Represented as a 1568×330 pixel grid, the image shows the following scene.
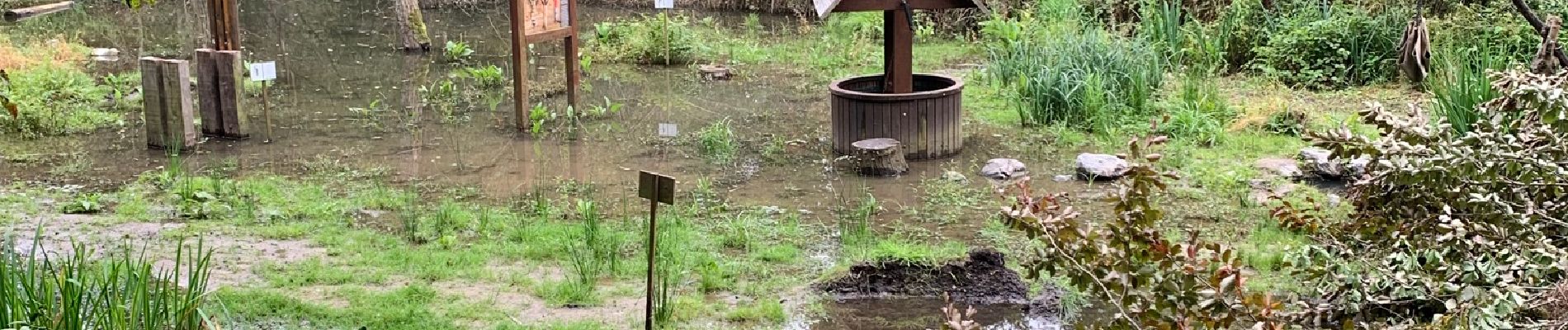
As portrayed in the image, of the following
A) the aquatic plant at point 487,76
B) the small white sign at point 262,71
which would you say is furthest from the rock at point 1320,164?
the aquatic plant at point 487,76

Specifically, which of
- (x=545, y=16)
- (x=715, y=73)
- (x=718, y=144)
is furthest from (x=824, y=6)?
(x=715, y=73)

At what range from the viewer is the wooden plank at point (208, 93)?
946cm

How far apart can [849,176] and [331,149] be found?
3.54 m

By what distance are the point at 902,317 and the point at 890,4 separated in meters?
3.54

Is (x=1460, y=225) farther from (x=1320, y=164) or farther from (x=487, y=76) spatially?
(x=487, y=76)

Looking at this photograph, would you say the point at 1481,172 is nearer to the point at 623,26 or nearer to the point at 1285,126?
the point at 1285,126

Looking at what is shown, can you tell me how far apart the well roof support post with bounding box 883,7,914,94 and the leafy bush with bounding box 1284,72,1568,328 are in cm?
453

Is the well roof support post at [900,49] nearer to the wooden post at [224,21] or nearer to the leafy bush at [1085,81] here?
the leafy bush at [1085,81]

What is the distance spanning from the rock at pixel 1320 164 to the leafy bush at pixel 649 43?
6.86m

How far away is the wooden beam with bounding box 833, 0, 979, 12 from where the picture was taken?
868cm

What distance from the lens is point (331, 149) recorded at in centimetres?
944

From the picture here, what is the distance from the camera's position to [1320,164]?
8.16 meters

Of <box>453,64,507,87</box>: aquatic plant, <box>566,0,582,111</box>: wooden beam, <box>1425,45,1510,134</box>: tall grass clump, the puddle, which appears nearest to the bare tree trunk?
<box>453,64,507,87</box>: aquatic plant

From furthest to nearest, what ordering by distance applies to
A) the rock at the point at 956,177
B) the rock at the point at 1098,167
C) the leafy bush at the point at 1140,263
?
the rock at the point at 956,177
the rock at the point at 1098,167
the leafy bush at the point at 1140,263
